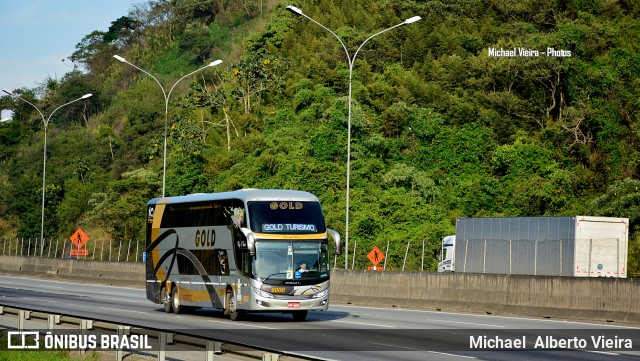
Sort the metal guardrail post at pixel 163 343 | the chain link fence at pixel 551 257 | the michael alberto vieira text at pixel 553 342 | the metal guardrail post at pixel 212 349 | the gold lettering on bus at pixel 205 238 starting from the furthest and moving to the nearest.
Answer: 1. the chain link fence at pixel 551 257
2. the gold lettering on bus at pixel 205 238
3. the michael alberto vieira text at pixel 553 342
4. the metal guardrail post at pixel 163 343
5. the metal guardrail post at pixel 212 349

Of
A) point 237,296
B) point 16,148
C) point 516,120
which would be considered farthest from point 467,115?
point 16,148

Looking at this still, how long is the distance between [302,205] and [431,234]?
1443 inches

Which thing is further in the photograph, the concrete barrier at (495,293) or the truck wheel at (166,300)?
the truck wheel at (166,300)

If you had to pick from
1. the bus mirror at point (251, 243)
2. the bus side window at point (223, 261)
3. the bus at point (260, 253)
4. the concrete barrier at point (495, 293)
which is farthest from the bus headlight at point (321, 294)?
the concrete barrier at point (495, 293)

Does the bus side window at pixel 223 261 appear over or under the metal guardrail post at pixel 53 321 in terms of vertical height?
over

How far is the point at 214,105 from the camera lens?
309 feet

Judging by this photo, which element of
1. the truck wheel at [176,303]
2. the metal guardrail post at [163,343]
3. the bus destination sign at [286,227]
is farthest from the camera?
the truck wheel at [176,303]

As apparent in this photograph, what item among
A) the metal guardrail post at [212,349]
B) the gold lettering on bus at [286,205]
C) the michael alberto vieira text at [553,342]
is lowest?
the michael alberto vieira text at [553,342]

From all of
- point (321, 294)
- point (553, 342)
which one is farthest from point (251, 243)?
point (553, 342)

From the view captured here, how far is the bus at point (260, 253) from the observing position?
2644 cm

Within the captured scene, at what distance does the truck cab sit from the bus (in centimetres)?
2191

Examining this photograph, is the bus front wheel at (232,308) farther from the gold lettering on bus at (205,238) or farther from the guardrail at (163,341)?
the guardrail at (163,341)

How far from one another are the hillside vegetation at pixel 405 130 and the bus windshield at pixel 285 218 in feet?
79.2

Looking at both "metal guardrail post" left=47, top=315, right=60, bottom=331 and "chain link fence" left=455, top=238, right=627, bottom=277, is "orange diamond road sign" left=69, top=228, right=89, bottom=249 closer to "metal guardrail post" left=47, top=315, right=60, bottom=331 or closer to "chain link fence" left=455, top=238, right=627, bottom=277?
"chain link fence" left=455, top=238, right=627, bottom=277
